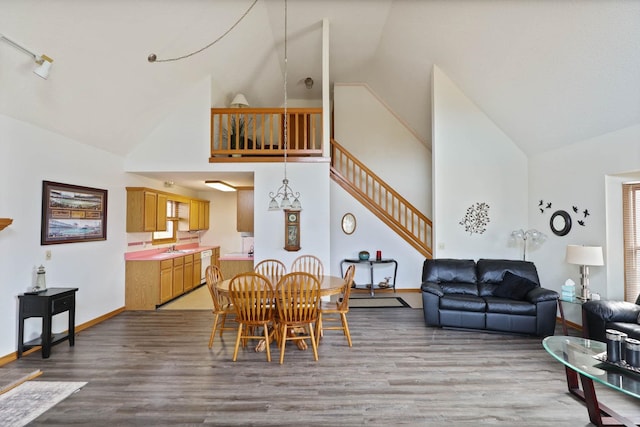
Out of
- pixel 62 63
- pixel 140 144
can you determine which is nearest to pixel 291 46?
pixel 140 144

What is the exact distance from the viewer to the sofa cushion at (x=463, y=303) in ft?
14.0

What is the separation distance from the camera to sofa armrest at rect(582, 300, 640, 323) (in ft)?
11.1

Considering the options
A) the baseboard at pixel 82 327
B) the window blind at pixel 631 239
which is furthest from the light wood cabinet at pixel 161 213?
the window blind at pixel 631 239

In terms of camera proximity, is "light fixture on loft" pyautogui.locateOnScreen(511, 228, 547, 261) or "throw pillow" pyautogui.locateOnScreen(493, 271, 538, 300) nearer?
"throw pillow" pyautogui.locateOnScreen(493, 271, 538, 300)

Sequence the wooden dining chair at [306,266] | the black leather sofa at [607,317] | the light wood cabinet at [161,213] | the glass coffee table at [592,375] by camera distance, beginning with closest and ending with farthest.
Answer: the glass coffee table at [592,375], the black leather sofa at [607,317], the wooden dining chair at [306,266], the light wood cabinet at [161,213]

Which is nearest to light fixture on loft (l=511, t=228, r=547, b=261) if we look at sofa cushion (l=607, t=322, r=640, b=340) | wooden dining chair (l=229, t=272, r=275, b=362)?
sofa cushion (l=607, t=322, r=640, b=340)

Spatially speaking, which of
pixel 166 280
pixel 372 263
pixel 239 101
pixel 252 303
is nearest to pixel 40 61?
pixel 252 303

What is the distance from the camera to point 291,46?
253 inches

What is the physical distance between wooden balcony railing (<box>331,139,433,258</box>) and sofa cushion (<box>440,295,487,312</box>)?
2245mm

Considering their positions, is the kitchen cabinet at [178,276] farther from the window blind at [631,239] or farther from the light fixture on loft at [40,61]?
the window blind at [631,239]

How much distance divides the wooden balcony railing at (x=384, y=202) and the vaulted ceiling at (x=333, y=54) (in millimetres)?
2046

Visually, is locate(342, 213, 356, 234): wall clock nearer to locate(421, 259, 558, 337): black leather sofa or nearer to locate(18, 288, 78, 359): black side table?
locate(421, 259, 558, 337): black leather sofa

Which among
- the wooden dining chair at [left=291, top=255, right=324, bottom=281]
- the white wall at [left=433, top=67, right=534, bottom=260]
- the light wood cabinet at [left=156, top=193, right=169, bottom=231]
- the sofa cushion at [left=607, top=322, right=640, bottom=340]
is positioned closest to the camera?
the sofa cushion at [left=607, top=322, right=640, bottom=340]

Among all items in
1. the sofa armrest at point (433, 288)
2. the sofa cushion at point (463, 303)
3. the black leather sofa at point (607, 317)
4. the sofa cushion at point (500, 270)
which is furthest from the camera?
the sofa cushion at point (500, 270)
